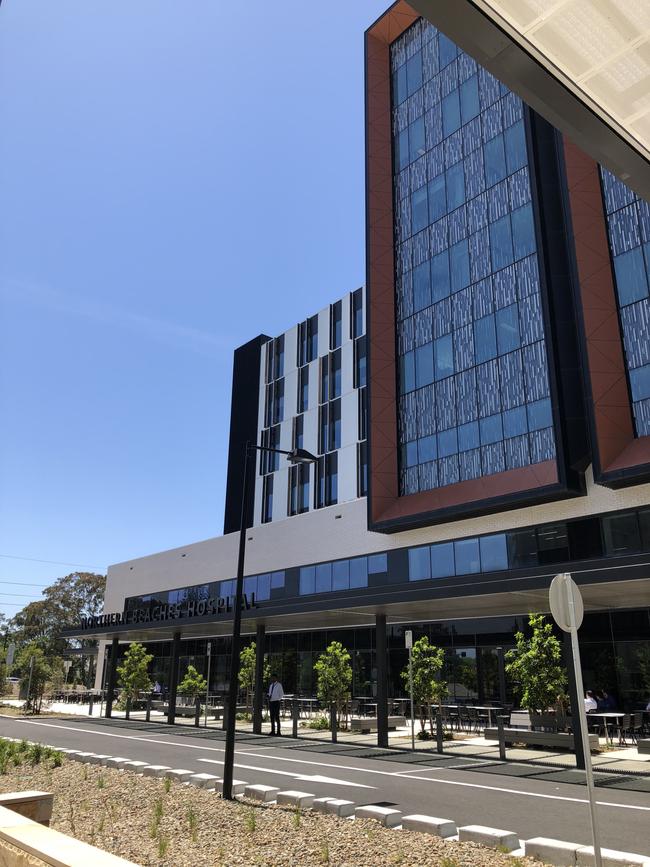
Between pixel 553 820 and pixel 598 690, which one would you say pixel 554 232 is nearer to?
pixel 598 690

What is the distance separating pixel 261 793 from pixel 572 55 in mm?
12064

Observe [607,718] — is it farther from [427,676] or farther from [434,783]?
[434,783]

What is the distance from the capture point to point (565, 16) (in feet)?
17.0

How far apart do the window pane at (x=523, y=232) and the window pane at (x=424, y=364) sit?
5.50 meters

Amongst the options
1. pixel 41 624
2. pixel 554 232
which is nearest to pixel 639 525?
pixel 554 232

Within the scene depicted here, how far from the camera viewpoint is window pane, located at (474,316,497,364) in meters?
27.7

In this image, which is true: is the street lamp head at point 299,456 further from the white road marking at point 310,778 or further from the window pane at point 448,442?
the window pane at point 448,442

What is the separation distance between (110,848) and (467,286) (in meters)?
24.9

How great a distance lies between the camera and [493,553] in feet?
88.0

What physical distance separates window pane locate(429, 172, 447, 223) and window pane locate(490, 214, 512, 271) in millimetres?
3553

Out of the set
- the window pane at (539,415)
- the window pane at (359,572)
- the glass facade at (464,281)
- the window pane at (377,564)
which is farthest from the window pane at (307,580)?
the window pane at (539,415)

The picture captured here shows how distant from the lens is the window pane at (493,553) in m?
26.4

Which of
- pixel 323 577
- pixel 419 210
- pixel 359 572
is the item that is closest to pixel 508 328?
pixel 419 210

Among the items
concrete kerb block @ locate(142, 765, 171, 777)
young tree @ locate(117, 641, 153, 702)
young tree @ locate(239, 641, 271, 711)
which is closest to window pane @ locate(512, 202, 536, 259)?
concrete kerb block @ locate(142, 765, 171, 777)
